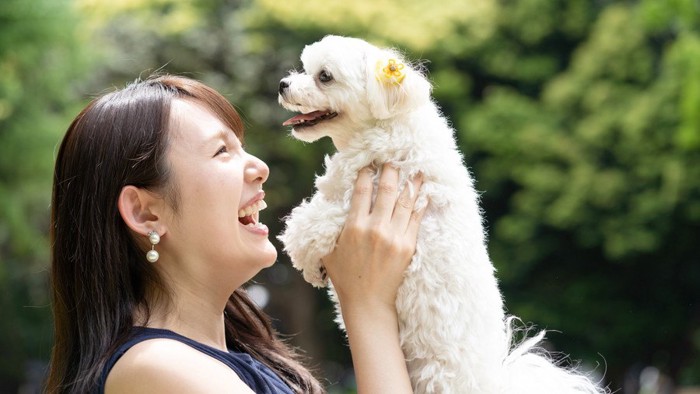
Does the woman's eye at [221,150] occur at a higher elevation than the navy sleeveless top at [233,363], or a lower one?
higher

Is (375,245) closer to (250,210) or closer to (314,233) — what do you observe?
(314,233)

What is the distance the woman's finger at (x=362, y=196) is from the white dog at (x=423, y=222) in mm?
46

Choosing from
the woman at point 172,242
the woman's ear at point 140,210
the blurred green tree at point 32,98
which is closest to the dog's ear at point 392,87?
the woman at point 172,242

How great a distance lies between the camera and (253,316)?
2.47m

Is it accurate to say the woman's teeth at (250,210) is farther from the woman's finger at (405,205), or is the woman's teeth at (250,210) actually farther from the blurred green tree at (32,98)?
the blurred green tree at (32,98)

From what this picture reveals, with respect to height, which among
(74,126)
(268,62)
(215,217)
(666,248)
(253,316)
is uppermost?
(268,62)

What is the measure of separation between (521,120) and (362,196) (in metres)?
12.4

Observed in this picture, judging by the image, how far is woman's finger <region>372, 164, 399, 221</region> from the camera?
2068 mm

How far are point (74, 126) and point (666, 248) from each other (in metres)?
13.2

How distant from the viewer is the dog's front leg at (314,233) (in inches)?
84.4

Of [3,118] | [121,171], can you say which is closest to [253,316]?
[121,171]

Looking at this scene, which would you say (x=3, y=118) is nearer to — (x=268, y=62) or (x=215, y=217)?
A: (x=268, y=62)

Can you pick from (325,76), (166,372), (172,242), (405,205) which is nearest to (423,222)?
(405,205)

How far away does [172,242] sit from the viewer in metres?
2.02
